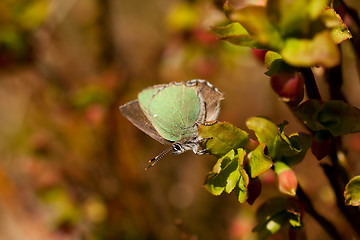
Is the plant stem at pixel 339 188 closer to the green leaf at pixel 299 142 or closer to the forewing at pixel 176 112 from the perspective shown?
the green leaf at pixel 299 142

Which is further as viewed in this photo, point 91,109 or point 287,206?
point 91,109

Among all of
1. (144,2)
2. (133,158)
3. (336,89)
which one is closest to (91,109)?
(133,158)

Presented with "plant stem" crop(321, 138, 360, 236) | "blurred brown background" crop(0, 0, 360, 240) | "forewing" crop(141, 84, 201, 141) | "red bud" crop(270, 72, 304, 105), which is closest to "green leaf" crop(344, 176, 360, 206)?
"plant stem" crop(321, 138, 360, 236)

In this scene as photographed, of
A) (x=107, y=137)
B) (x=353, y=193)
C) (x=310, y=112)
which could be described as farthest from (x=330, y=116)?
(x=107, y=137)

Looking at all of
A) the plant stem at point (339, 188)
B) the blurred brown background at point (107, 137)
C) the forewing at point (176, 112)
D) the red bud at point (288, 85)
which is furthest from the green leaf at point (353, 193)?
the blurred brown background at point (107, 137)

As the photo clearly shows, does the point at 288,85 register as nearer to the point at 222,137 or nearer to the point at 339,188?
the point at 222,137

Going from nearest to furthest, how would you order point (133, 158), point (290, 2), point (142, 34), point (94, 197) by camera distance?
point (290, 2)
point (94, 197)
point (133, 158)
point (142, 34)

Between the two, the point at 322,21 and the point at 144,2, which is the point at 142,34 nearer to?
the point at 144,2
